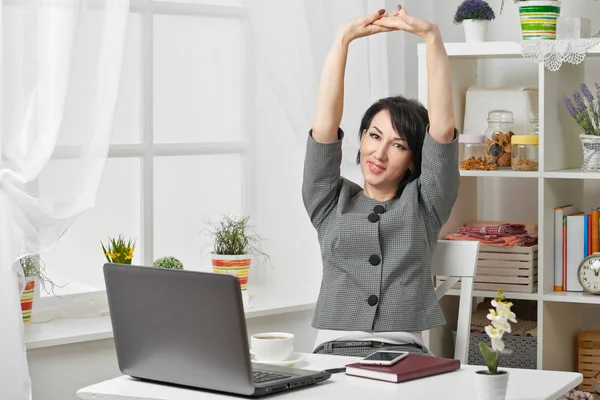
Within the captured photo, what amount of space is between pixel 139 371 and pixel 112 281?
0.61 ft

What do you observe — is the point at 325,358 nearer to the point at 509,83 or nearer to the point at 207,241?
the point at 207,241

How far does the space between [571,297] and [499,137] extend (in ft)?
1.80

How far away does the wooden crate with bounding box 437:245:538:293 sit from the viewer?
3.05 metres

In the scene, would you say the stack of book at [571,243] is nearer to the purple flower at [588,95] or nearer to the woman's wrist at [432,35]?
the purple flower at [588,95]

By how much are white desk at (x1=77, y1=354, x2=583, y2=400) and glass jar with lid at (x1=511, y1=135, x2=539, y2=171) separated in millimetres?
1163

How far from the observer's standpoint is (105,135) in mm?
2754

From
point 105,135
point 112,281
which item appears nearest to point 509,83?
point 105,135

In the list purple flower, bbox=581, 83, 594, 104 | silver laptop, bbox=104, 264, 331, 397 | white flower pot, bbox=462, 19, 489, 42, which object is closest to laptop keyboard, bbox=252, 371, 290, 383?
silver laptop, bbox=104, 264, 331, 397

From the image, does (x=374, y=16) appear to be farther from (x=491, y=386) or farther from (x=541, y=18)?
(x=491, y=386)

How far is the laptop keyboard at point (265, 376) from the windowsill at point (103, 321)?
1025 mm

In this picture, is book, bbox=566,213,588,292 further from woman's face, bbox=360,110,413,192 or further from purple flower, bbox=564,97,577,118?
woman's face, bbox=360,110,413,192

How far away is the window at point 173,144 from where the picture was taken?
3238mm

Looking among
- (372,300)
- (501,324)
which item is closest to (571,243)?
(372,300)

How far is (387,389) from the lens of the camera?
1.83 metres
